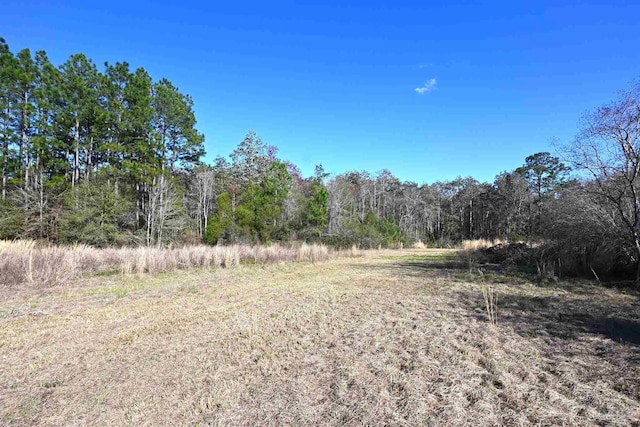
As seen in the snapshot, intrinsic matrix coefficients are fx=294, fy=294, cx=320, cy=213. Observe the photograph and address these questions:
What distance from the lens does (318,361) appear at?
3199 mm

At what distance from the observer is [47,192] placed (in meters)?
17.2

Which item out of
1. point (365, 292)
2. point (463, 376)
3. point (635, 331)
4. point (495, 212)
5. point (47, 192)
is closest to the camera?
point (463, 376)

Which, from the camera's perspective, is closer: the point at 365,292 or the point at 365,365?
the point at 365,365

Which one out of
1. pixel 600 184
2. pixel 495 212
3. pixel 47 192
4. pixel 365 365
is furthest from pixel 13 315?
pixel 495 212

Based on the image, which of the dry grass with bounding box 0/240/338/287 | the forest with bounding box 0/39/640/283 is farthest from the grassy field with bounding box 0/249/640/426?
the forest with bounding box 0/39/640/283

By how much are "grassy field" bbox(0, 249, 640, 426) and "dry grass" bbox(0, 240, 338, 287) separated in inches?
71.1

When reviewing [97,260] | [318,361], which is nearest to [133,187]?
[97,260]

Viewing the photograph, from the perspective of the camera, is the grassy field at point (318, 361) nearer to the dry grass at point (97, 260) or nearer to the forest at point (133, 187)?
the dry grass at point (97, 260)

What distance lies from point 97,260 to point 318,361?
31.8 feet

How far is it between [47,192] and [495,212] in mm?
44807

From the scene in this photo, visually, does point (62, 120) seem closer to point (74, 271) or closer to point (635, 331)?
point (74, 271)

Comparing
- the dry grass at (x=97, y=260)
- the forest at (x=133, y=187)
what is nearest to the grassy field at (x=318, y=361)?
the dry grass at (x=97, y=260)

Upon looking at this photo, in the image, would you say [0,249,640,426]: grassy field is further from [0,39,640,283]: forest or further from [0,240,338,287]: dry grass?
[0,39,640,283]: forest

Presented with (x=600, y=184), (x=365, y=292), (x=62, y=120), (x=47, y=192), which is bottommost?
(x=365, y=292)
